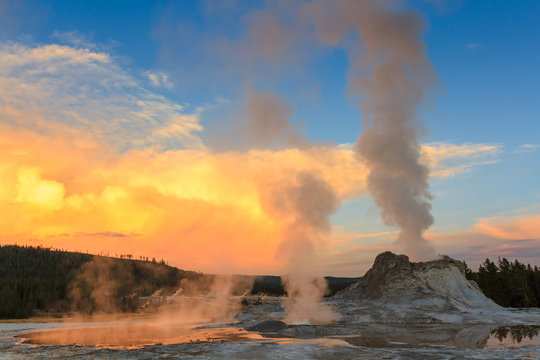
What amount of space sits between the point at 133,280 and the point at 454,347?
147441 mm

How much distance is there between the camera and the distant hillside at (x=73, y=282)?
102188 millimetres

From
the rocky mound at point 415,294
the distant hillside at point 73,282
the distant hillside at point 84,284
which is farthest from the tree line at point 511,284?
the distant hillside at point 73,282

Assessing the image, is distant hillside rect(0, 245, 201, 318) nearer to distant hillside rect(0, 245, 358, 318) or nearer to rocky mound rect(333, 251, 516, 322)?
distant hillside rect(0, 245, 358, 318)

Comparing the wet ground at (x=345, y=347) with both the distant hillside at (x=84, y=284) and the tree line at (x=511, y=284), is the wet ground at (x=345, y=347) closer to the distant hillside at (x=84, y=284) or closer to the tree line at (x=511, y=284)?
the tree line at (x=511, y=284)

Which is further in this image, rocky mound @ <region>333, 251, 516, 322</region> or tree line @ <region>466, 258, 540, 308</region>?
tree line @ <region>466, 258, 540, 308</region>

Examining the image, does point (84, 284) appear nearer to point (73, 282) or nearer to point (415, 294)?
point (73, 282)

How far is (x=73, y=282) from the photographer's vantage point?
121m

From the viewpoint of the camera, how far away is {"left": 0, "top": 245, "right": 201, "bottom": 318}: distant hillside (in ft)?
335

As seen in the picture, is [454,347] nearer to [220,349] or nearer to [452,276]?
[220,349]

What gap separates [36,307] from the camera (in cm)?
10281

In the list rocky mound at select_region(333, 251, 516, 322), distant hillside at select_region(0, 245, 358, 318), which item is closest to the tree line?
rocky mound at select_region(333, 251, 516, 322)

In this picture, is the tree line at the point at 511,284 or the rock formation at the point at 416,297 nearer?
the rock formation at the point at 416,297

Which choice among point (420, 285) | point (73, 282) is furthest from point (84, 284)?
point (420, 285)

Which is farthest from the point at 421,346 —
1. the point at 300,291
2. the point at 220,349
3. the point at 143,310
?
the point at 143,310
